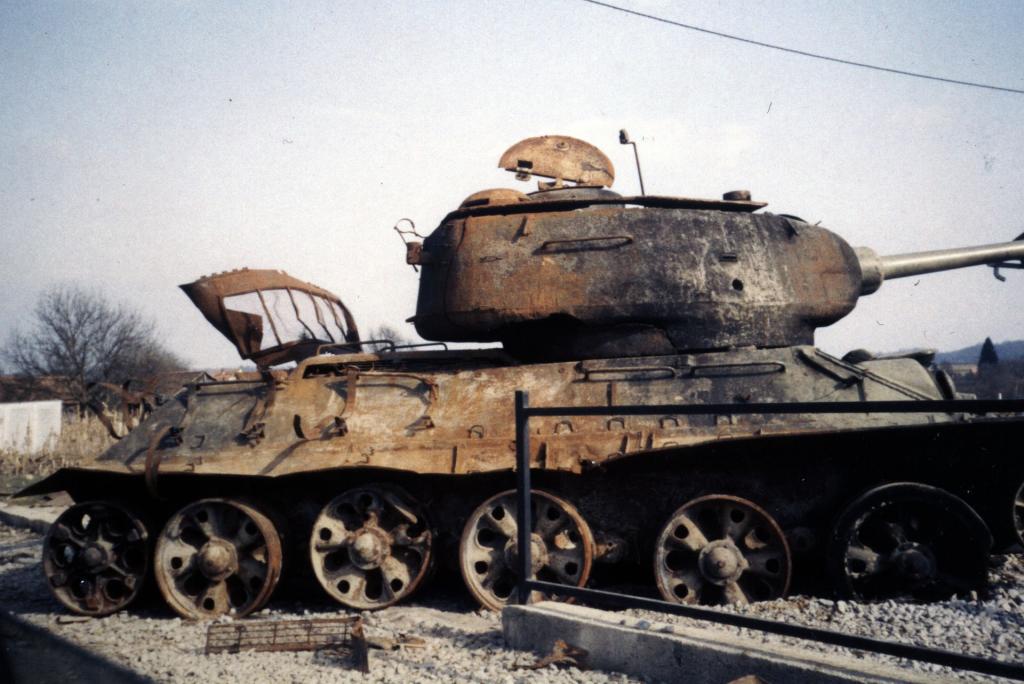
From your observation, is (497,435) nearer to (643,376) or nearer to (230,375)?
(643,376)

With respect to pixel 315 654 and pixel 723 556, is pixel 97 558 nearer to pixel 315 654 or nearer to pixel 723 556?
pixel 315 654

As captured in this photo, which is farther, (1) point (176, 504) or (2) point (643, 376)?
(1) point (176, 504)

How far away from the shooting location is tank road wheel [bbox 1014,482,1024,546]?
6.06 metres

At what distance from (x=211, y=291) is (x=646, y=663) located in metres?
5.69

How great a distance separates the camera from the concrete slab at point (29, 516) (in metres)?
11.2

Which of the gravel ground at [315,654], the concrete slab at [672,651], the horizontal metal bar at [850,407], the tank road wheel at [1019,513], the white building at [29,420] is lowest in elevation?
the gravel ground at [315,654]

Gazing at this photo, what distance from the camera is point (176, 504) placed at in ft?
22.6

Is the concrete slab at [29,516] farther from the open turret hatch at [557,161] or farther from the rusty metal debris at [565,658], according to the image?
the rusty metal debris at [565,658]

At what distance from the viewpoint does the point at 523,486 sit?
455 centimetres

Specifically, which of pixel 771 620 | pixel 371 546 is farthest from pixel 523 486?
pixel 371 546

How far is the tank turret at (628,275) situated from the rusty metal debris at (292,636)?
2.80 m

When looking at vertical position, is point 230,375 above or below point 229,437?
above

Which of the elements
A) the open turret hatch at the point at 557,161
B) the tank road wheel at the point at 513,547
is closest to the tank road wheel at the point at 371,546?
the tank road wheel at the point at 513,547

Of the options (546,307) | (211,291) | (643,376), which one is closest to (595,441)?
(643,376)
